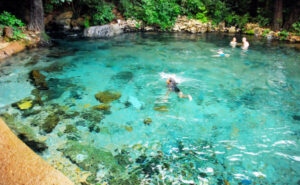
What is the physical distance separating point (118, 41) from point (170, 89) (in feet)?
25.4

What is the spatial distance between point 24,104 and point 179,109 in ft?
14.2

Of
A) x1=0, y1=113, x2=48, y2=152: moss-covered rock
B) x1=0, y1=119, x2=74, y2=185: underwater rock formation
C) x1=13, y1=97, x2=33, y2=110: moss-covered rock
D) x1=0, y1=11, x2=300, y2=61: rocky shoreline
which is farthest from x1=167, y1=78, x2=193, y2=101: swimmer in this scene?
x1=0, y1=11, x2=300, y2=61: rocky shoreline

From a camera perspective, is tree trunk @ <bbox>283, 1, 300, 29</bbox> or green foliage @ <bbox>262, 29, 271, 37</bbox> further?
green foliage @ <bbox>262, 29, 271, 37</bbox>

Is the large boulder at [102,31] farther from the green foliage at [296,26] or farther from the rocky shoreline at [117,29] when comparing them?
the green foliage at [296,26]

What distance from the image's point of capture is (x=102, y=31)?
1429 cm

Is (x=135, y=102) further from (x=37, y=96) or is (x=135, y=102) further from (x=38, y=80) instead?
(x=38, y=80)

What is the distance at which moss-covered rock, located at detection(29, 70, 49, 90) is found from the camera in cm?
671

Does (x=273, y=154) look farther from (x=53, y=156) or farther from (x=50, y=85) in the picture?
(x=50, y=85)

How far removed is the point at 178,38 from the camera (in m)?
14.3

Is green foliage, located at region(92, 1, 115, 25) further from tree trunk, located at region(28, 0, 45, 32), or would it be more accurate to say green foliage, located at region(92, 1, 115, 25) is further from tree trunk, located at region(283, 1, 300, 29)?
tree trunk, located at region(283, 1, 300, 29)

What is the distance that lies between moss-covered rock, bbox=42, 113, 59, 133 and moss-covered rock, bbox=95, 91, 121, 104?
4.56ft

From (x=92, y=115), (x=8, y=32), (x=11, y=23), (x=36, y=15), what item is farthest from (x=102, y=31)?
(x=92, y=115)

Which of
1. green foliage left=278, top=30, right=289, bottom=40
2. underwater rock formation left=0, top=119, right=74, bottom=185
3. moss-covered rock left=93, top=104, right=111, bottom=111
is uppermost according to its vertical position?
green foliage left=278, top=30, right=289, bottom=40

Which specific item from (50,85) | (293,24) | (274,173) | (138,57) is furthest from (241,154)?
(293,24)
